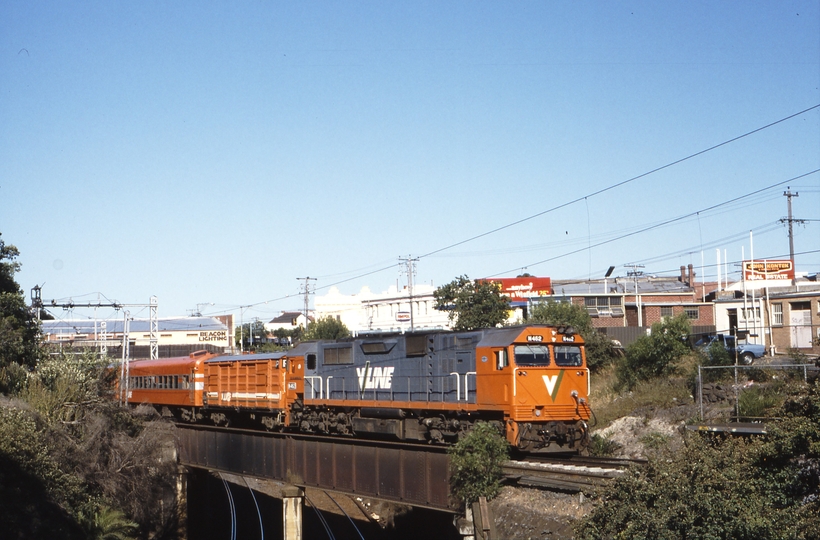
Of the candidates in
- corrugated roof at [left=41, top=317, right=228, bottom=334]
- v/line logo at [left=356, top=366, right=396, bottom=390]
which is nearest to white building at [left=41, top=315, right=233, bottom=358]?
corrugated roof at [left=41, top=317, right=228, bottom=334]

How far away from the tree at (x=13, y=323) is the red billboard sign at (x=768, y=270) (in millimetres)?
43000

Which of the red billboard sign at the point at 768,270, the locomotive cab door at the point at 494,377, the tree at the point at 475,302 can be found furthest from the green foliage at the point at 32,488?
the red billboard sign at the point at 768,270

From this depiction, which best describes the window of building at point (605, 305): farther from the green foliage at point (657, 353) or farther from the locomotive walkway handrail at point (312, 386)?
the locomotive walkway handrail at point (312, 386)

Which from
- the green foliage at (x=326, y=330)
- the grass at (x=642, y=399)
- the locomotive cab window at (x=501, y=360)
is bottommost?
the grass at (x=642, y=399)

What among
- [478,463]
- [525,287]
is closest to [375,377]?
[478,463]

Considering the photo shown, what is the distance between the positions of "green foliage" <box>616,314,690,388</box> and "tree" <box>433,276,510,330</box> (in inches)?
861

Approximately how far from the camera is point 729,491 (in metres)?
14.2

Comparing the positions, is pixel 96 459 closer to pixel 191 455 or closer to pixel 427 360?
pixel 191 455

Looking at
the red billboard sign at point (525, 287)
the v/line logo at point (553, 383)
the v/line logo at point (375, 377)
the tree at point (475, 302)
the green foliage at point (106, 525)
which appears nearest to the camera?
the v/line logo at point (553, 383)

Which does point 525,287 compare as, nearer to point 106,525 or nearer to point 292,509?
point 292,509

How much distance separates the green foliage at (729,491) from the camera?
44.2 feet

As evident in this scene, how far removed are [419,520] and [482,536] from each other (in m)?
17.0

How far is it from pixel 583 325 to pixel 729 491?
3145 centimetres

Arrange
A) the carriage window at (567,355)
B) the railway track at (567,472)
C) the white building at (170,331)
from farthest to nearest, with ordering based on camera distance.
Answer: the white building at (170,331) → the carriage window at (567,355) → the railway track at (567,472)
